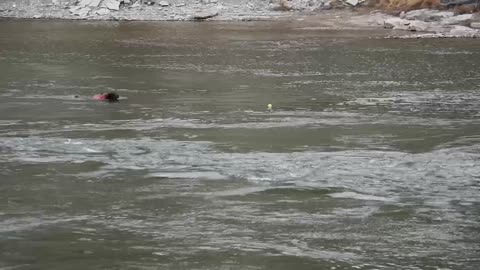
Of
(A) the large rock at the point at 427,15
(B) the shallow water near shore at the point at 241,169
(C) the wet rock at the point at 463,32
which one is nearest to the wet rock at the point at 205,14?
(A) the large rock at the point at 427,15

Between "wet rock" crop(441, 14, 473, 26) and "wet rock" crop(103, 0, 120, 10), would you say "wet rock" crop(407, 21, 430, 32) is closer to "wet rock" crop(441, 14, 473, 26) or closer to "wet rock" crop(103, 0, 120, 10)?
"wet rock" crop(441, 14, 473, 26)

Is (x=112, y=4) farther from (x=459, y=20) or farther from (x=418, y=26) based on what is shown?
(x=459, y=20)

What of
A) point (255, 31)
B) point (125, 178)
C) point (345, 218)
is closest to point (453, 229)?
point (345, 218)

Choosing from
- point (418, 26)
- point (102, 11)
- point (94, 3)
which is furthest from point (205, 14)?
point (418, 26)

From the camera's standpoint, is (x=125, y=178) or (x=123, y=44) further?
(x=123, y=44)

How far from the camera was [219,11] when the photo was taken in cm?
4559

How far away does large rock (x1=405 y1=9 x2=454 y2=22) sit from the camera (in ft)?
128

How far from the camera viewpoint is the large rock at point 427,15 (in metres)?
39.0

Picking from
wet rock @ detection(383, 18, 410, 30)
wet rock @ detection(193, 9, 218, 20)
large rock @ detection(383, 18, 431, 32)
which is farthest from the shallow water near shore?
wet rock @ detection(193, 9, 218, 20)

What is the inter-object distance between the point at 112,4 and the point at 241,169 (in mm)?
37681

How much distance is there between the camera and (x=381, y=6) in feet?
146

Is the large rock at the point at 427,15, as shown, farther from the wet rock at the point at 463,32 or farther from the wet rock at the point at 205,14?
the wet rock at the point at 205,14

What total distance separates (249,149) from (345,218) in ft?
11.7

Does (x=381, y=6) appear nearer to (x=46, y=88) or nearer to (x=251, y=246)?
(x=46, y=88)
